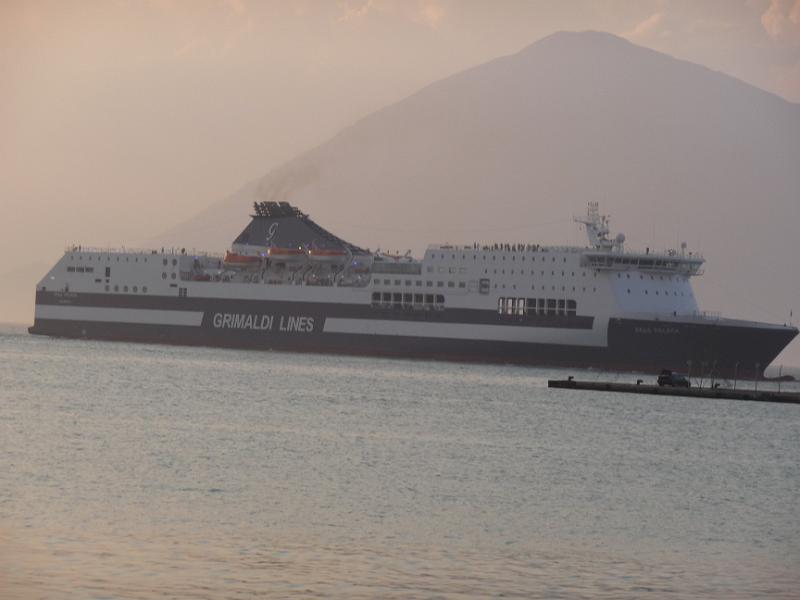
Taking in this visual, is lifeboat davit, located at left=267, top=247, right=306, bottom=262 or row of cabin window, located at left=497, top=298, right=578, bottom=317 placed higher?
lifeboat davit, located at left=267, top=247, right=306, bottom=262

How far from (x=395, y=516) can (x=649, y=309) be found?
60.0 m

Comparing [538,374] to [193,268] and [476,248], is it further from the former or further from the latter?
[193,268]

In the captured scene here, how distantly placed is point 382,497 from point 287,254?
68.9m

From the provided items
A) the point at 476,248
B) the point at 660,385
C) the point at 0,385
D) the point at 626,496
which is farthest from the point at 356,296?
the point at 626,496

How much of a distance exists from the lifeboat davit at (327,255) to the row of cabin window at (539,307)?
42.4 feet

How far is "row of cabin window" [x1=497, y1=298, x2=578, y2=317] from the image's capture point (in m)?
86.7

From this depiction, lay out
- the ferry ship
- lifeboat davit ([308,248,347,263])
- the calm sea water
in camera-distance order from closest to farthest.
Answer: the calm sea water → the ferry ship → lifeboat davit ([308,248,347,263])

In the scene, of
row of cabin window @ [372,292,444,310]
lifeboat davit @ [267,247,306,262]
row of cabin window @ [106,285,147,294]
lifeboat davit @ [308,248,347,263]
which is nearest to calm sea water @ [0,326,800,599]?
row of cabin window @ [372,292,444,310]

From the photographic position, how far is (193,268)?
327 feet

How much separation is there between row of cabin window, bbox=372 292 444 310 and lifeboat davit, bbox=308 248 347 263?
5.56 meters

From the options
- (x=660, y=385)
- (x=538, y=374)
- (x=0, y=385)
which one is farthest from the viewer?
(x=538, y=374)

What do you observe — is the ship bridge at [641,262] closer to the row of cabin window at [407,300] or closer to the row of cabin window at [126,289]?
the row of cabin window at [407,300]

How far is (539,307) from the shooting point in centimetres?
8712

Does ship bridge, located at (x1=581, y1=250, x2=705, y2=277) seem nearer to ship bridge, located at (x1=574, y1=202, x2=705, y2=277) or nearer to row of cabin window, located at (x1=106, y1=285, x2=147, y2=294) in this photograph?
ship bridge, located at (x1=574, y1=202, x2=705, y2=277)
